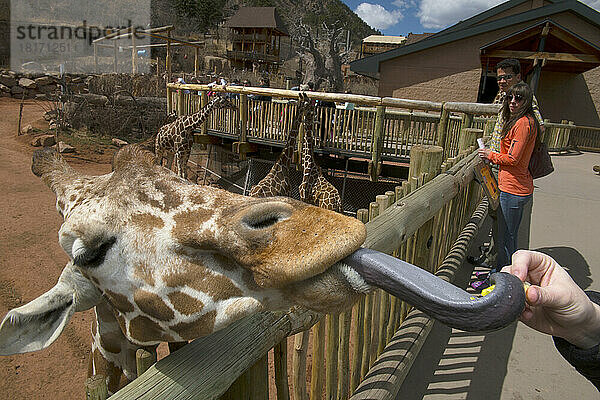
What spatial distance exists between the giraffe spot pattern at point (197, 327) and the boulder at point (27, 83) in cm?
2768

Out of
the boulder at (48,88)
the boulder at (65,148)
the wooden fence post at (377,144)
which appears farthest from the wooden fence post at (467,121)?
the boulder at (48,88)

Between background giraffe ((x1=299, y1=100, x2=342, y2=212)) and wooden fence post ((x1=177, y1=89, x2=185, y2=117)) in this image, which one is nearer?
background giraffe ((x1=299, y1=100, x2=342, y2=212))

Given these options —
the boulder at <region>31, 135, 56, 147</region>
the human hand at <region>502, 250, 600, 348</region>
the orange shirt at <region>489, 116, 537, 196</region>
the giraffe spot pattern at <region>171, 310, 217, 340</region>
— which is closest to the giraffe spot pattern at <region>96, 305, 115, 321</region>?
the giraffe spot pattern at <region>171, 310, 217, 340</region>

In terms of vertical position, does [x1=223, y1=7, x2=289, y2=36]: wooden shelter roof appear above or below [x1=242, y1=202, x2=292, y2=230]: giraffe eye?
above

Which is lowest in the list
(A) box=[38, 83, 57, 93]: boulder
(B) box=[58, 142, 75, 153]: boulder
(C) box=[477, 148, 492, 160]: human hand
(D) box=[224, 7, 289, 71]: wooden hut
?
(B) box=[58, 142, 75, 153]: boulder

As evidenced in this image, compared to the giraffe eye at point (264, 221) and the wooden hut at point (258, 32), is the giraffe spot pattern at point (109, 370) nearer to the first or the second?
the giraffe eye at point (264, 221)

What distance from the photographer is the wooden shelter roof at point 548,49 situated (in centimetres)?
1361

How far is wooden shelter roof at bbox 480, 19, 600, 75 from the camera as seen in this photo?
13609mm

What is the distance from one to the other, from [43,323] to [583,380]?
3.36m

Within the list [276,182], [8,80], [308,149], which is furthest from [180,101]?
[8,80]

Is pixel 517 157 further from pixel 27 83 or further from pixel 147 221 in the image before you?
pixel 27 83

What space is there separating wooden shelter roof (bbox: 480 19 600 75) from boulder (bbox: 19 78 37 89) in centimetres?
2375

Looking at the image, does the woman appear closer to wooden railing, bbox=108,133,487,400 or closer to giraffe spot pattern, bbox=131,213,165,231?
wooden railing, bbox=108,133,487,400

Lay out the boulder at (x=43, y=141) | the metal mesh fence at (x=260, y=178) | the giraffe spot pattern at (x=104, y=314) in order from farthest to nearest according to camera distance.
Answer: the boulder at (x=43, y=141) → the metal mesh fence at (x=260, y=178) → the giraffe spot pattern at (x=104, y=314)
